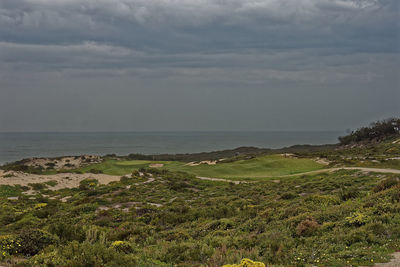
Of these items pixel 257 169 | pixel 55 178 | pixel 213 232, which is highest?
pixel 213 232

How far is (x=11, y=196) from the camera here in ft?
78.1

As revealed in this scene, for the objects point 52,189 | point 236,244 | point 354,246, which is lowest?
point 52,189

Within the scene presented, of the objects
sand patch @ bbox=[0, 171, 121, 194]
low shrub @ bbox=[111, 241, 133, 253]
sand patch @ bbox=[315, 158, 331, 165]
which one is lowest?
sand patch @ bbox=[0, 171, 121, 194]

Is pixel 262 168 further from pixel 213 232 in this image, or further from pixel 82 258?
pixel 82 258

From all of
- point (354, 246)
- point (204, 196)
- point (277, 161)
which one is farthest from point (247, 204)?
point (277, 161)

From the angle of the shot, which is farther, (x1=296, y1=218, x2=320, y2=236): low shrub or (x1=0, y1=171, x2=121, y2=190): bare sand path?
(x1=0, y1=171, x2=121, y2=190): bare sand path

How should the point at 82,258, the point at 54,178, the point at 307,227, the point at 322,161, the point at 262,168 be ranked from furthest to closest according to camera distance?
the point at 322,161
the point at 262,168
the point at 54,178
the point at 307,227
the point at 82,258

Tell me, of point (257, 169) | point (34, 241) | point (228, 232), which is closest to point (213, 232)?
point (228, 232)

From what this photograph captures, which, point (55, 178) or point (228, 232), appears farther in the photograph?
point (55, 178)

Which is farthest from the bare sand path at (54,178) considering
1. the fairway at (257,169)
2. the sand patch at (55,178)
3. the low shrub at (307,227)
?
the low shrub at (307,227)

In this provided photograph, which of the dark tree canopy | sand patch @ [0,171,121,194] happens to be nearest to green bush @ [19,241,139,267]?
sand patch @ [0,171,121,194]

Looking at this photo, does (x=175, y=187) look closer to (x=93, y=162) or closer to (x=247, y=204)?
(x=247, y=204)

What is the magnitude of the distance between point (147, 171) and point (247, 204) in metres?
21.8

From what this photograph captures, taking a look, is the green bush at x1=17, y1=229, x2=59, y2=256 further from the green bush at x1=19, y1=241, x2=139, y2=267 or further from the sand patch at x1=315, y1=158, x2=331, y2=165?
the sand patch at x1=315, y1=158, x2=331, y2=165
